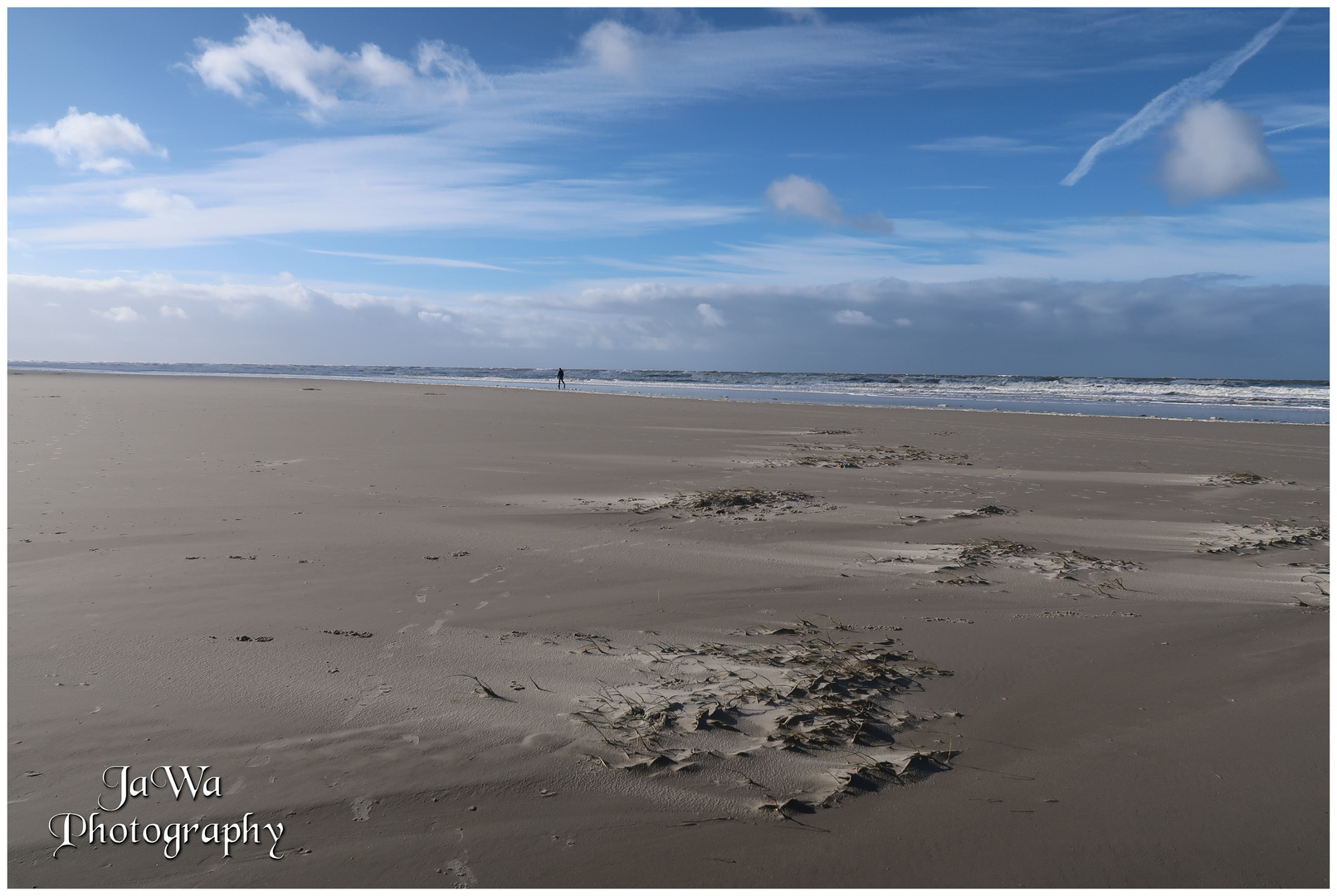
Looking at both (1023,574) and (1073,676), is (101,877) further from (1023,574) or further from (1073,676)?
(1023,574)

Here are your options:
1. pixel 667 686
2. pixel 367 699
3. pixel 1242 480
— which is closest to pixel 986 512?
pixel 1242 480

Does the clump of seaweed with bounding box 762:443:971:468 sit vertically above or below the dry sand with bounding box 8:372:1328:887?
above

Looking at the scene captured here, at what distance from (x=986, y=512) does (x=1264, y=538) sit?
2.28m

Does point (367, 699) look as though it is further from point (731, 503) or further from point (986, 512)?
point (986, 512)

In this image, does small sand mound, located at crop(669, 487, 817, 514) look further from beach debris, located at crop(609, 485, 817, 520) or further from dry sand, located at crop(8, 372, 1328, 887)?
dry sand, located at crop(8, 372, 1328, 887)

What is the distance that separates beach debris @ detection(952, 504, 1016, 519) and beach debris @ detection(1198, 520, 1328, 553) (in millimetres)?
1630

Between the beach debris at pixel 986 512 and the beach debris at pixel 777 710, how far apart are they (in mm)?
3689

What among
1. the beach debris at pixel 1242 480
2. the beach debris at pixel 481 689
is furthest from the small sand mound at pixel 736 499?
the beach debris at pixel 1242 480

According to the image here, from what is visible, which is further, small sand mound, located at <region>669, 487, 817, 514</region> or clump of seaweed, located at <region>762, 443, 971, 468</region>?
clump of seaweed, located at <region>762, 443, 971, 468</region>

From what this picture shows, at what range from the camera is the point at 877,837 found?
2.48m

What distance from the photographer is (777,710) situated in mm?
3246

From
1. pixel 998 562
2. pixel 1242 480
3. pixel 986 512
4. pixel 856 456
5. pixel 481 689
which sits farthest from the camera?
pixel 856 456

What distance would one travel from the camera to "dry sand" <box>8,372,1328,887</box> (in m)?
2.45

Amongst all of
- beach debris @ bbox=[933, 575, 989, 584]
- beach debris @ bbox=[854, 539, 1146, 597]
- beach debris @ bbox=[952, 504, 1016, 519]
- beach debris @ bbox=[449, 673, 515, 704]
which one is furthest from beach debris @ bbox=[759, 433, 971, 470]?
beach debris @ bbox=[449, 673, 515, 704]
